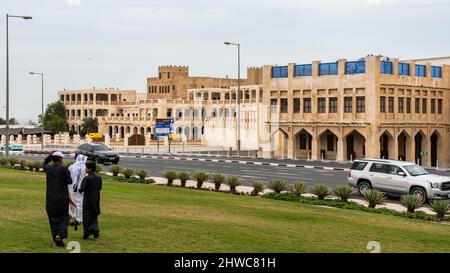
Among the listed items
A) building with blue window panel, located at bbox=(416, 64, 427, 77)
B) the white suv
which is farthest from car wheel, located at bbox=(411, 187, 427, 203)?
→ building with blue window panel, located at bbox=(416, 64, 427, 77)

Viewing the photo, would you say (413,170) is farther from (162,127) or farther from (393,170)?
(162,127)

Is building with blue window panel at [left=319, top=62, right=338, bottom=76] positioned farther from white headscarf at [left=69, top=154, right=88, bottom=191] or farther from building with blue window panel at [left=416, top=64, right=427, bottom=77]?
white headscarf at [left=69, top=154, right=88, bottom=191]

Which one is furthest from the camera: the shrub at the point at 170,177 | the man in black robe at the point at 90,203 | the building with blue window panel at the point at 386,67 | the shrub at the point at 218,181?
the building with blue window panel at the point at 386,67

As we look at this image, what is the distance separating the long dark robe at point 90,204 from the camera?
552 inches

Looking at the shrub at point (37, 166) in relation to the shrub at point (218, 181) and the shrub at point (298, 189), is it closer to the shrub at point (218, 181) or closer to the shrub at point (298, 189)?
the shrub at point (218, 181)

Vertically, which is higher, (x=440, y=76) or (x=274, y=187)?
(x=440, y=76)

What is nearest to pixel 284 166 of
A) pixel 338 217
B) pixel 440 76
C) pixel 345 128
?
pixel 345 128

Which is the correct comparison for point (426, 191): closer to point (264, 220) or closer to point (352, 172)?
point (352, 172)

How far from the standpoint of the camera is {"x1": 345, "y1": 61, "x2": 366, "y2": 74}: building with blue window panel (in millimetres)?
58737

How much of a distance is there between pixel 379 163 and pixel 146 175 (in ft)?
37.1

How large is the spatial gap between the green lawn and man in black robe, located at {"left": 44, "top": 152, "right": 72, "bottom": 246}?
0.33 meters

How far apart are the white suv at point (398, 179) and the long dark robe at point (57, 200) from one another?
1782 cm

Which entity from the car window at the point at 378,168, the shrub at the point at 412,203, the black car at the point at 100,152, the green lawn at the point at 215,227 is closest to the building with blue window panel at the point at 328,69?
the black car at the point at 100,152

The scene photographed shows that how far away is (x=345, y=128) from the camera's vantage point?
5994 centimetres
